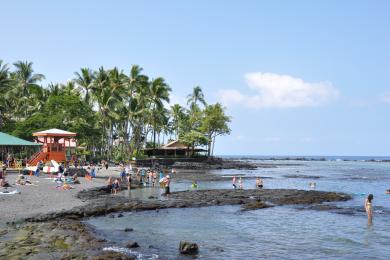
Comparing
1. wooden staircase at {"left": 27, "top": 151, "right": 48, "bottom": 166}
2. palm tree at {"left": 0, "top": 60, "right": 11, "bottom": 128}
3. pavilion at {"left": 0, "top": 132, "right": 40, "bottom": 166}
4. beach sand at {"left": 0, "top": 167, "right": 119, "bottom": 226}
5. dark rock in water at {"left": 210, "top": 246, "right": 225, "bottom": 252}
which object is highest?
palm tree at {"left": 0, "top": 60, "right": 11, "bottom": 128}

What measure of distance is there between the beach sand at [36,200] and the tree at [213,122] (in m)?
60.8

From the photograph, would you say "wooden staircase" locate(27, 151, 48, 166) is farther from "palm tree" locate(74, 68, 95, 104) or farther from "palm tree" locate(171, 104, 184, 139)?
"palm tree" locate(171, 104, 184, 139)

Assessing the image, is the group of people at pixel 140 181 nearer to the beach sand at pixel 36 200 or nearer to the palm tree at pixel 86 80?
the beach sand at pixel 36 200

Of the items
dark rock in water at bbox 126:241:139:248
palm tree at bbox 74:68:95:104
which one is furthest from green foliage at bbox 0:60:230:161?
dark rock in water at bbox 126:241:139:248

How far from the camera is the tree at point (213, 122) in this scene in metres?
98.4

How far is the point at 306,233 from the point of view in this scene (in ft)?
77.4

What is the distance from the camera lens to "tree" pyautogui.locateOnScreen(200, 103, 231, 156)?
98375 millimetres

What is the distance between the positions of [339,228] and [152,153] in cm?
7027

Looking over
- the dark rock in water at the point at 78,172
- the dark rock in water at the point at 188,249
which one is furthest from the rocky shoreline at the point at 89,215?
the dark rock in water at the point at 78,172

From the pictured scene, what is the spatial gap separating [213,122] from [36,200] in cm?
7155

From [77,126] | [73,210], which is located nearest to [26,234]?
[73,210]

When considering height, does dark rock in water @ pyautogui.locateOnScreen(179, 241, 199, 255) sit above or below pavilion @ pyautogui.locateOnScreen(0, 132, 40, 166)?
below

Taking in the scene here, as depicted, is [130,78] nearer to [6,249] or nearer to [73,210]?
[73,210]

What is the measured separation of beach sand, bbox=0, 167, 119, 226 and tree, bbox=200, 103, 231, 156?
60762 mm
